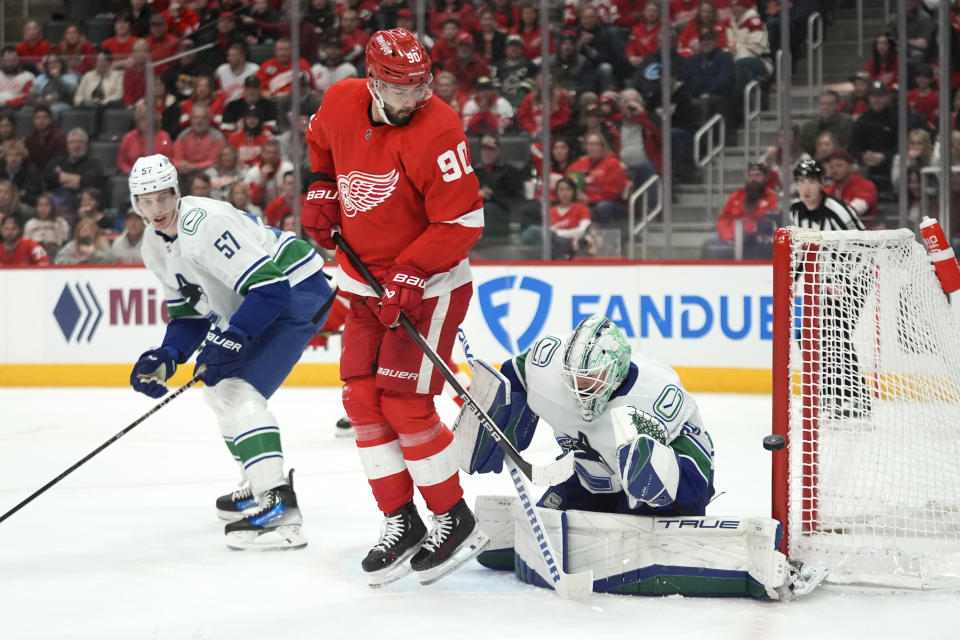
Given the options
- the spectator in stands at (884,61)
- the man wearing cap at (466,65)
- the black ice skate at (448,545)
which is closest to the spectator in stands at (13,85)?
the man wearing cap at (466,65)

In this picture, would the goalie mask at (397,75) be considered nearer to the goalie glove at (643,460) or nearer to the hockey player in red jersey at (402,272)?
the hockey player in red jersey at (402,272)

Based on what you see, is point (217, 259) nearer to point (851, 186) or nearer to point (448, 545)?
point (448, 545)

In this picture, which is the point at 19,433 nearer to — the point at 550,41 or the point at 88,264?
the point at 88,264

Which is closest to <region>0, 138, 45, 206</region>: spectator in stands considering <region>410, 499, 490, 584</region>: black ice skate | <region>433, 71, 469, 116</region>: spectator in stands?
<region>433, 71, 469, 116</region>: spectator in stands

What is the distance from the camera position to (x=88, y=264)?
7.28 meters

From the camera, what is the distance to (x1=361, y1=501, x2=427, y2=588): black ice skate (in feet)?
9.64

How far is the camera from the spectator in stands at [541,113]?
7031 mm

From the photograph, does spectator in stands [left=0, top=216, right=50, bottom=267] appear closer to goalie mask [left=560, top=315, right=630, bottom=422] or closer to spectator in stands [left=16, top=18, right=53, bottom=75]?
spectator in stands [left=16, top=18, right=53, bottom=75]

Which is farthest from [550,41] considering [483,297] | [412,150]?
[412,150]

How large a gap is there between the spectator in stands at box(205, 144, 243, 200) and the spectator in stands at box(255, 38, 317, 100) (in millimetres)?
436

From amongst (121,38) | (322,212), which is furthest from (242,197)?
(322,212)

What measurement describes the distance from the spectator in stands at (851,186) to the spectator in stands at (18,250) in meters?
4.54

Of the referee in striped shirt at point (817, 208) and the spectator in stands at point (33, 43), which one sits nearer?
the referee in striped shirt at point (817, 208)

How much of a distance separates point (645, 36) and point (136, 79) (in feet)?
10.1
